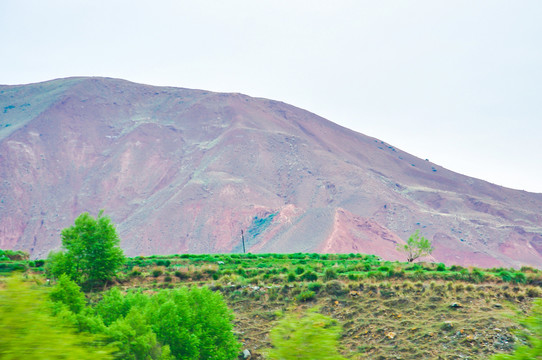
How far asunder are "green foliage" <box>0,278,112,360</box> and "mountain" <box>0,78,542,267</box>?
80217 mm

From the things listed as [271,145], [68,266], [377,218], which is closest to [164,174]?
[271,145]

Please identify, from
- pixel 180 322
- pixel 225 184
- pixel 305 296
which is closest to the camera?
pixel 180 322

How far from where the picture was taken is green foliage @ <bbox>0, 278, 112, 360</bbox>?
15.9 ft

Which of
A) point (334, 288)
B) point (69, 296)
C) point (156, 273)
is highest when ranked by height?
point (69, 296)

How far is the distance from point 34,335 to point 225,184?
110 meters

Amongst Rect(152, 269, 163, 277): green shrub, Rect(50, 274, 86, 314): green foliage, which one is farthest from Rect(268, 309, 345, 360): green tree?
Rect(152, 269, 163, 277): green shrub

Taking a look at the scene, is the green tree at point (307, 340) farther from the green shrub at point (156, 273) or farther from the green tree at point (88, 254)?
the green shrub at point (156, 273)

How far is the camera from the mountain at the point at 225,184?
3944 inches

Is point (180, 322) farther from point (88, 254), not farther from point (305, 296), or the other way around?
point (88, 254)

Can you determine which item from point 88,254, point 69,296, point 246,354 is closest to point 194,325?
point 69,296

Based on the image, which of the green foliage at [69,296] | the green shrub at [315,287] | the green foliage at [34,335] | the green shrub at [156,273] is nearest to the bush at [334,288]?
the green shrub at [315,287]

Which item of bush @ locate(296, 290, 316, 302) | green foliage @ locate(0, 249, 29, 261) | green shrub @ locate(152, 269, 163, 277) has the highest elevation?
bush @ locate(296, 290, 316, 302)

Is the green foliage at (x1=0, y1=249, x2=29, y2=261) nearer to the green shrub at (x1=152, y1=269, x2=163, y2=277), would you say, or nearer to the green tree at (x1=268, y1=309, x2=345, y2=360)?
the green shrub at (x1=152, y1=269, x2=163, y2=277)

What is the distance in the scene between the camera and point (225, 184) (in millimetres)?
114438
